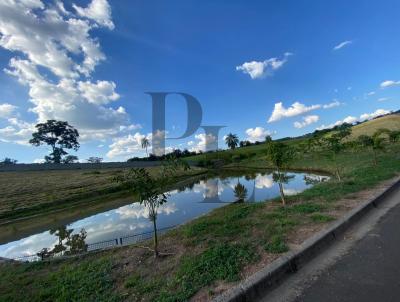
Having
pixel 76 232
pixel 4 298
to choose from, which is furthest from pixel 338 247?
pixel 76 232

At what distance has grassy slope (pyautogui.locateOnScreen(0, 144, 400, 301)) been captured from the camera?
12.5 ft

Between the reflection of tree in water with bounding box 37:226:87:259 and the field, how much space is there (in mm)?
3160

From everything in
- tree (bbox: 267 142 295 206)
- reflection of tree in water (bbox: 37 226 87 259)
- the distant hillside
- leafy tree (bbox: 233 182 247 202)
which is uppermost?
the distant hillside

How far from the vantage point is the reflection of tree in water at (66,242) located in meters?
9.53

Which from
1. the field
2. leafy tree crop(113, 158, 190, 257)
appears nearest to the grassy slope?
the field

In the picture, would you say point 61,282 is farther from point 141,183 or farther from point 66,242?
point 66,242

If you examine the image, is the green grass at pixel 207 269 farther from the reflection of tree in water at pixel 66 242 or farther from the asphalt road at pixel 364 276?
the reflection of tree in water at pixel 66 242

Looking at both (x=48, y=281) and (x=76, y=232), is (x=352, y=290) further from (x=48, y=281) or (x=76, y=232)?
(x=76, y=232)

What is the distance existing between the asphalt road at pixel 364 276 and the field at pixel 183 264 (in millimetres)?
812

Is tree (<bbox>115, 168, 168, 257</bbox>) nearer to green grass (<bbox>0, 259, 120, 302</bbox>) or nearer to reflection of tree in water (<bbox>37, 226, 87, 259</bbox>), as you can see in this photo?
green grass (<bbox>0, 259, 120, 302</bbox>)

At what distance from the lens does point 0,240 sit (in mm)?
12664

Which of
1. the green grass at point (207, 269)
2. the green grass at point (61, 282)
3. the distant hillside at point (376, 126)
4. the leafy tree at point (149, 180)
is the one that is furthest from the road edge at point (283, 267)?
the distant hillside at point (376, 126)

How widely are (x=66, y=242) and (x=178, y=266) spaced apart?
8730mm

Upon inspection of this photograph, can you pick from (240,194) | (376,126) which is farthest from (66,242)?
(376,126)
